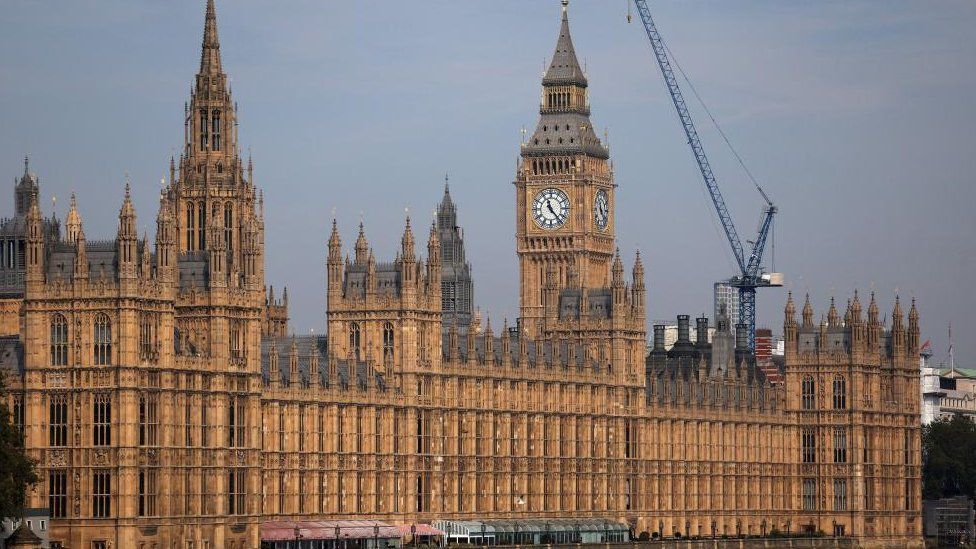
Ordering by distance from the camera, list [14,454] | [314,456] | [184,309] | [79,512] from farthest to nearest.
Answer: [314,456] < [184,309] < [79,512] < [14,454]

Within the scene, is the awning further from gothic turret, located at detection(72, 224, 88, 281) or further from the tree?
the tree

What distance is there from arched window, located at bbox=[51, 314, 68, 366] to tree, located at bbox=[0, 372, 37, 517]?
8.52 m

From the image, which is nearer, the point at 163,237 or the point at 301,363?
the point at 163,237

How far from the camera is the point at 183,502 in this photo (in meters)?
176

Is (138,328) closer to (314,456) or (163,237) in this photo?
(163,237)

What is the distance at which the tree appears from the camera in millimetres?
157500

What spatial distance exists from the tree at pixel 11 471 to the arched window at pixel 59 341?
852 cm

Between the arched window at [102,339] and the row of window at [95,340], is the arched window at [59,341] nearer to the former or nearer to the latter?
the row of window at [95,340]

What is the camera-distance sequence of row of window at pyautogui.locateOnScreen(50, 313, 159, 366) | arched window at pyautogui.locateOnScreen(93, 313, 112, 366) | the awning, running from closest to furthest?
row of window at pyautogui.locateOnScreen(50, 313, 159, 366)
arched window at pyautogui.locateOnScreen(93, 313, 112, 366)
the awning

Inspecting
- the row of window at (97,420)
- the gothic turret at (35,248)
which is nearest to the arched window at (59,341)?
the row of window at (97,420)

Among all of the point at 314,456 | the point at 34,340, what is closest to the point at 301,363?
the point at 314,456

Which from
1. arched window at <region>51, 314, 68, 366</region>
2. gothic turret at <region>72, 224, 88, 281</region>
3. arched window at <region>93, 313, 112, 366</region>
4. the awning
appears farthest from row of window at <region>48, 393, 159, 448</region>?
the awning

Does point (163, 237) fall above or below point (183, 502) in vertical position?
above

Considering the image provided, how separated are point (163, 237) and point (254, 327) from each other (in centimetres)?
1090
